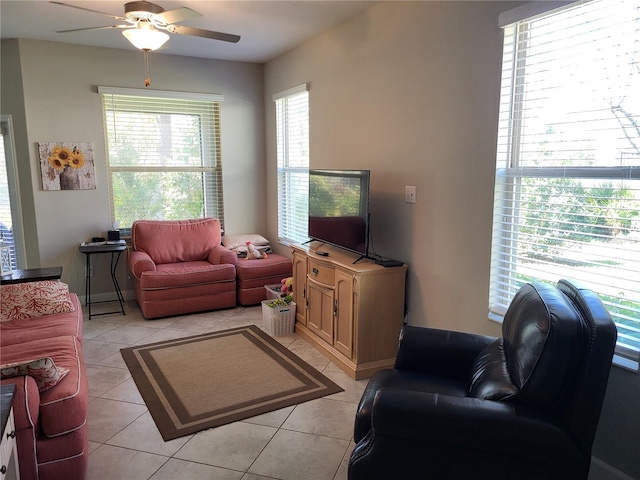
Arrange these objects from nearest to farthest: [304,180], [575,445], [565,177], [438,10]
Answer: [575,445], [565,177], [438,10], [304,180]

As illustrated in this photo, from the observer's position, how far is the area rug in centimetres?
275

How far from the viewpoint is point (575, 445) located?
1568mm

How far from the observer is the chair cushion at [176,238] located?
489 centimetres

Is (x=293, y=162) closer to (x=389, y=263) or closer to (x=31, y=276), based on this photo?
(x=389, y=263)

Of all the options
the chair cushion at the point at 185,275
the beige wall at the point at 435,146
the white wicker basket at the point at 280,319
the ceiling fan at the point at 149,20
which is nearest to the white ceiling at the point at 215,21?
the beige wall at the point at 435,146

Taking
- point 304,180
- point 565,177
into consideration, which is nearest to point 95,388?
point 304,180

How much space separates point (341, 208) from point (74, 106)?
3112 mm

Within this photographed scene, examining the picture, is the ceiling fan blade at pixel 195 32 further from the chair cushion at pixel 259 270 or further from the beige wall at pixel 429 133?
the chair cushion at pixel 259 270

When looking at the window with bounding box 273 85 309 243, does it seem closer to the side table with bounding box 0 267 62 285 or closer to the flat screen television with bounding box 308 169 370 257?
the flat screen television with bounding box 308 169 370 257

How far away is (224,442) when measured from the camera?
2.46 metres

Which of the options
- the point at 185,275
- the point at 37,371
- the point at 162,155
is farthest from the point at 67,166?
the point at 37,371

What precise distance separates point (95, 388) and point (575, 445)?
2.82m

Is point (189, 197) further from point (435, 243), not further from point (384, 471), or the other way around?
point (384, 471)

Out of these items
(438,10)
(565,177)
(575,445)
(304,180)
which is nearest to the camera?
(575,445)
